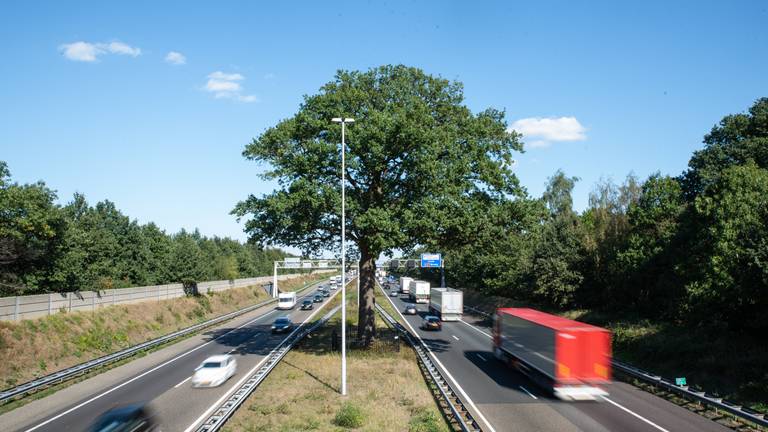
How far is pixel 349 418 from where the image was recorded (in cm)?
1838

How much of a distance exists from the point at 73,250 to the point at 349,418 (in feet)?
141

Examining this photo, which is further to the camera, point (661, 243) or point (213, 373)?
point (661, 243)

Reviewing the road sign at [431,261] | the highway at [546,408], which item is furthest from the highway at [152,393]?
the road sign at [431,261]

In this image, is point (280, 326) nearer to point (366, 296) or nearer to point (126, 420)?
point (366, 296)

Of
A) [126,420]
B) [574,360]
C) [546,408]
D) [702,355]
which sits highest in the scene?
[574,360]

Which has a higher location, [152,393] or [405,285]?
[152,393]

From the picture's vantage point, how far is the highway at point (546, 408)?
18.9 m

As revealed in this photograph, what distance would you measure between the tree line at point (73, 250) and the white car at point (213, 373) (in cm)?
864

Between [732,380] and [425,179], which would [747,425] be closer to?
[732,380]

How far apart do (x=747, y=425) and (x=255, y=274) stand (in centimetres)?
12616

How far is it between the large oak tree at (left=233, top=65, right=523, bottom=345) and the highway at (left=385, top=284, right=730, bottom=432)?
28.5 feet

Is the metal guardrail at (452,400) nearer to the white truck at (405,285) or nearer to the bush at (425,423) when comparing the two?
the bush at (425,423)

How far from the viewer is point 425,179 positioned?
99.6ft

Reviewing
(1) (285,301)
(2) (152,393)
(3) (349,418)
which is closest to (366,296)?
(2) (152,393)
